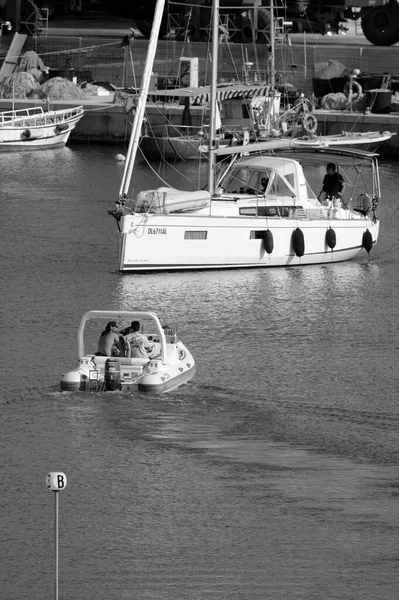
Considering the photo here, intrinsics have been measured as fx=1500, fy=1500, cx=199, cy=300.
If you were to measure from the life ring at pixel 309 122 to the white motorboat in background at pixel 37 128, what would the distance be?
37.7 ft

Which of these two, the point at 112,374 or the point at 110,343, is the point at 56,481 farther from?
the point at 110,343

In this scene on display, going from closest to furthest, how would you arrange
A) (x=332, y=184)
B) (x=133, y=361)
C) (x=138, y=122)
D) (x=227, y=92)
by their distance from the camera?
(x=133, y=361), (x=138, y=122), (x=332, y=184), (x=227, y=92)

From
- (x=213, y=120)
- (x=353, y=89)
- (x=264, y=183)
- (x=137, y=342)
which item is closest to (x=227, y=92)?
(x=353, y=89)

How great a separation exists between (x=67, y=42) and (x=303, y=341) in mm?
49825

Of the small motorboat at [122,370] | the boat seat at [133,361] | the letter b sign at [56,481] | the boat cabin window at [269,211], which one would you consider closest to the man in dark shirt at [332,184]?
the boat cabin window at [269,211]

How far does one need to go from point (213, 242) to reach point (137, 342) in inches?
503

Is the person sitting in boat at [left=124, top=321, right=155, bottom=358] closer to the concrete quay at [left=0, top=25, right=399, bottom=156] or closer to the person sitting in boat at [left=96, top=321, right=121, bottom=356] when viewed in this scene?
the person sitting in boat at [left=96, top=321, right=121, bottom=356]

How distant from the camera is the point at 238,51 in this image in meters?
78.5

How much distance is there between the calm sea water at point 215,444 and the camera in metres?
22.9

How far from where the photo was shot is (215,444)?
2803 centimetres

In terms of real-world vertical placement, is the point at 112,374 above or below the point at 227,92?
below

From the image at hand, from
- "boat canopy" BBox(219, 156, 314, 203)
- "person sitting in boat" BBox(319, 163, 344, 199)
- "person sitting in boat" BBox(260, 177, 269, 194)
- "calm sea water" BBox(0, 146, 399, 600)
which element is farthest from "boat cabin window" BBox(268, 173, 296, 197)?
"calm sea water" BBox(0, 146, 399, 600)

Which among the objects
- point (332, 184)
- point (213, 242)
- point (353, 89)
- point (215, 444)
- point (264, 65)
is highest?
point (264, 65)

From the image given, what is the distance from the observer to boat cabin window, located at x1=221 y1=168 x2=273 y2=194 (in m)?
43.7
